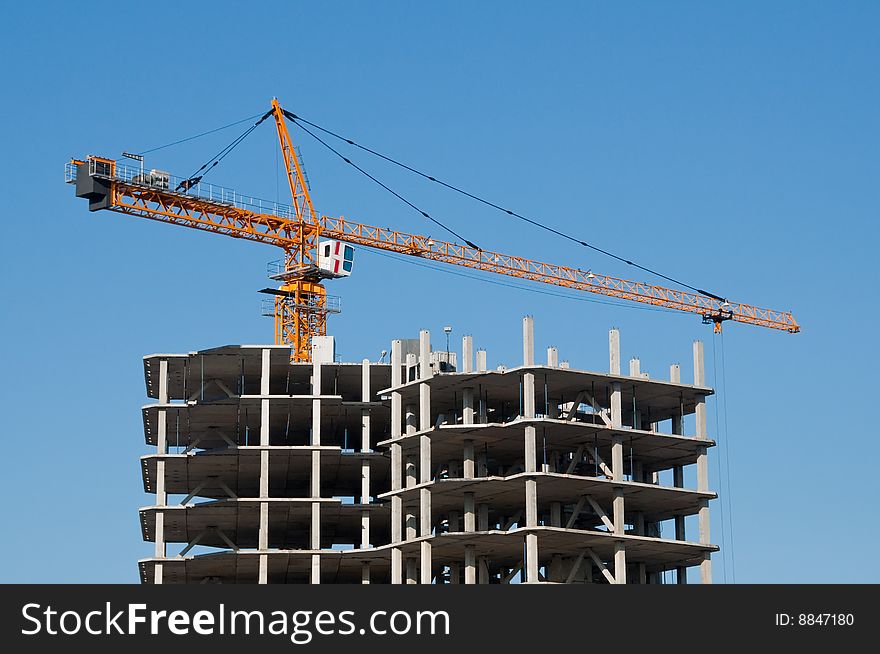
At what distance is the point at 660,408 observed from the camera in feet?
381

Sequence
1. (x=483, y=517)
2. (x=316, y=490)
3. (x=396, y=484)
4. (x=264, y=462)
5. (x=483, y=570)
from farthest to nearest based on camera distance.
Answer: (x=264, y=462), (x=316, y=490), (x=396, y=484), (x=483, y=570), (x=483, y=517)

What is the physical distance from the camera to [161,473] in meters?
117

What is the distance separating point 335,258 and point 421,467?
A: 4763cm

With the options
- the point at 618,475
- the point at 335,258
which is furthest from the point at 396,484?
the point at 335,258

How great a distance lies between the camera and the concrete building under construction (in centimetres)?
10750

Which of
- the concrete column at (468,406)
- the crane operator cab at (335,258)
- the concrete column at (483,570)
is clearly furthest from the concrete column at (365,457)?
the crane operator cab at (335,258)

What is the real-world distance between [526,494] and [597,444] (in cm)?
740

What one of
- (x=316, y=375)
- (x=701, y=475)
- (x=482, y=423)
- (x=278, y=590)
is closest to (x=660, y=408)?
(x=701, y=475)

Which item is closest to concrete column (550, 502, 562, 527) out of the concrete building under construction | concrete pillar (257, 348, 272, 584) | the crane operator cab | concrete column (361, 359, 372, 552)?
the concrete building under construction

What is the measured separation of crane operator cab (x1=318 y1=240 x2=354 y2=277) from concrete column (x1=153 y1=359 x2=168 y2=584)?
3725 cm

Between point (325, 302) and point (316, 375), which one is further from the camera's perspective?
point (325, 302)

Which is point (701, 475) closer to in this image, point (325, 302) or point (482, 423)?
point (482, 423)

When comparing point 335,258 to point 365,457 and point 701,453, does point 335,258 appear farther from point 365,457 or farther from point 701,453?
point 701,453

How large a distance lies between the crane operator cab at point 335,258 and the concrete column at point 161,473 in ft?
122
